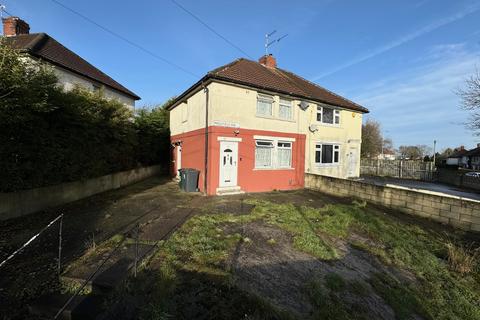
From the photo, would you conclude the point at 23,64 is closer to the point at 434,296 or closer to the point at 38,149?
the point at 38,149

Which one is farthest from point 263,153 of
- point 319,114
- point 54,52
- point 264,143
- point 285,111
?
point 54,52

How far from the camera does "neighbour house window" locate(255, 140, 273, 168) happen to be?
12703 mm

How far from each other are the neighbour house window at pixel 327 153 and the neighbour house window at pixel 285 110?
3040 mm

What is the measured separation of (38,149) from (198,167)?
6708mm

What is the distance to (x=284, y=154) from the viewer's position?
13805 millimetres

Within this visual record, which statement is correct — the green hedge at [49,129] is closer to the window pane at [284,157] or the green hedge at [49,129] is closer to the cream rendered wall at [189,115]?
the cream rendered wall at [189,115]

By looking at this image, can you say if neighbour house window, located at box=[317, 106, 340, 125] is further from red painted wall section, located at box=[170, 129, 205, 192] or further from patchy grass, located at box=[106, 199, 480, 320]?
patchy grass, located at box=[106, 199, 480, 320]

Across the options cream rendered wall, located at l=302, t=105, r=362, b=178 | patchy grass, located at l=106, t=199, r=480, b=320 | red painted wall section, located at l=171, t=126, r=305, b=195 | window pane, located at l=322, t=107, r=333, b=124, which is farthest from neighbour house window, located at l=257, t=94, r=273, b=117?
patchy grass, located at l=106, t=199, r=480, b=320

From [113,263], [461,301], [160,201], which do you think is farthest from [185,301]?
[160,201]

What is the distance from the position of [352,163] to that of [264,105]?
384 inches

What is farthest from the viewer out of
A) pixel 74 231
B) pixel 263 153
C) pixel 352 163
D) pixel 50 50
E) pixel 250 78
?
pixel 352 163

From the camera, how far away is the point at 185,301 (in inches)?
131

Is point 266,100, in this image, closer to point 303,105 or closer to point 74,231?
point 303,105

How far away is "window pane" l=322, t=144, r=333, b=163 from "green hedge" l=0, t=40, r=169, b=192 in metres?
12.0
